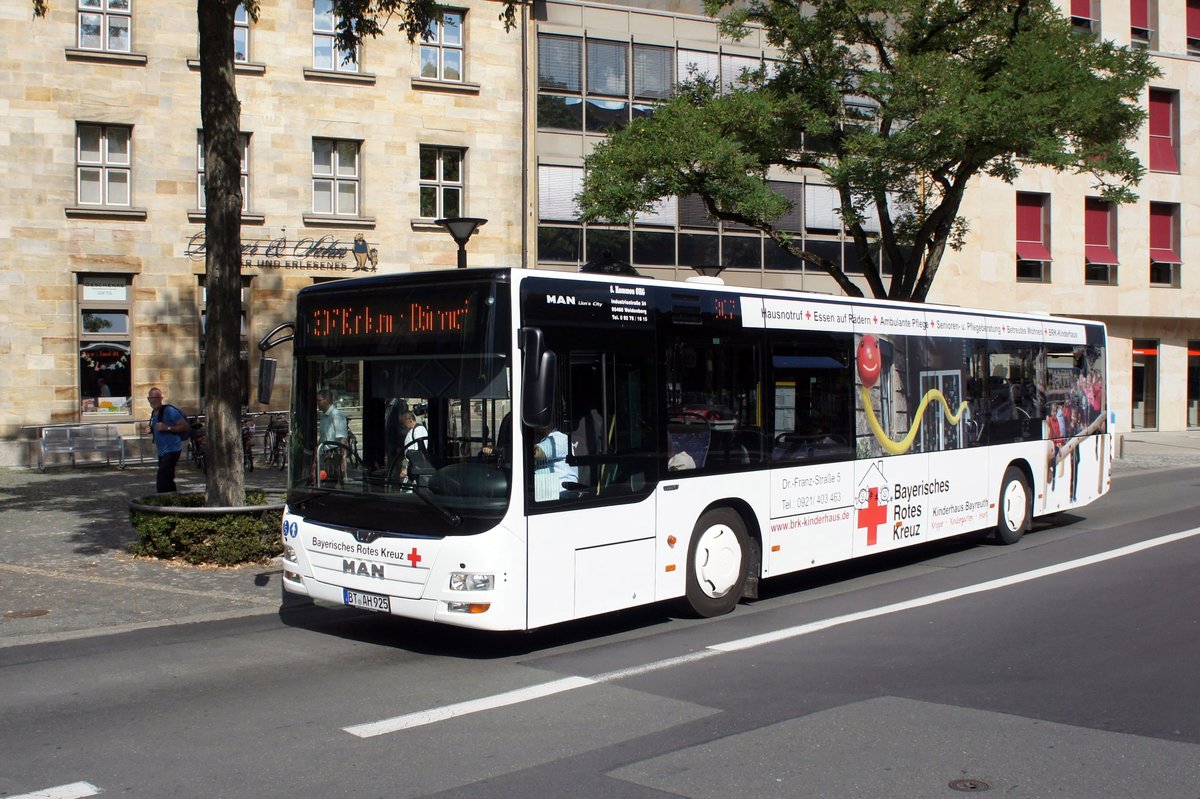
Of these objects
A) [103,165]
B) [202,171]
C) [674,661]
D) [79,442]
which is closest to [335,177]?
[202,171]

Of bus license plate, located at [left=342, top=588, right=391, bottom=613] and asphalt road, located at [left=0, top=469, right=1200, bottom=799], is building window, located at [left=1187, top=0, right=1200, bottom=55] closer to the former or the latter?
asphalt road, located at [left=0, top=469, right=1200, bottom=799]

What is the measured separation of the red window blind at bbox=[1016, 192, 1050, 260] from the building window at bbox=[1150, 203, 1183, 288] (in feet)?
14.5

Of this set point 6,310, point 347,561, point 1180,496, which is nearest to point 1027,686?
point 347,561

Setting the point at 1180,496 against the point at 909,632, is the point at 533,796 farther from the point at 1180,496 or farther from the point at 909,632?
the point at 1180,496

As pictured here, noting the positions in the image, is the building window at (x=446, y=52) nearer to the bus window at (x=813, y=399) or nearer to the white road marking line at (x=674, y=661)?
the bus window at (x=813, y=399)

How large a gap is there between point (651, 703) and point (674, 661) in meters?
1.18

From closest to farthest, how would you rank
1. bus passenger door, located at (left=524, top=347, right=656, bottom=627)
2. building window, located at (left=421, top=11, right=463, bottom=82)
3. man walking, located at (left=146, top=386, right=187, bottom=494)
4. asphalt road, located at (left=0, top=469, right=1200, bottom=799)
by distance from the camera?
asphalt road, located at (left=0, top=469, right=1200, bottom=799) → bus passenger door, located at (left=524, top=347, right=656, bottom=627) → man walking, located at (left=146, top=386, right=187, bottom=494) → building window, located at (left=421, top=11, right=463, bottom=82)

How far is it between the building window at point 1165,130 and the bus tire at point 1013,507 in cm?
2744

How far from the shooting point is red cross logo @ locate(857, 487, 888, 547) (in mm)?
11531

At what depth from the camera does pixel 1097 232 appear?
1468 inches

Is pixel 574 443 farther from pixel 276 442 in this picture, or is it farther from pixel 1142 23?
pixel 1142 23

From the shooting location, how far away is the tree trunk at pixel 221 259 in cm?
1273

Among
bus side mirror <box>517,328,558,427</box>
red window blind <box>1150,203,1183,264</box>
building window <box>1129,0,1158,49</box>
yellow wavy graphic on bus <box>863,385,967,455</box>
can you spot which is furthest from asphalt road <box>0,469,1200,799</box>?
building window <box>1129,0,1158,49</box>

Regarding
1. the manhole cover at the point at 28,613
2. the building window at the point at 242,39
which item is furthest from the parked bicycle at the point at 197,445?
the manhole cover at the point at 28,613
